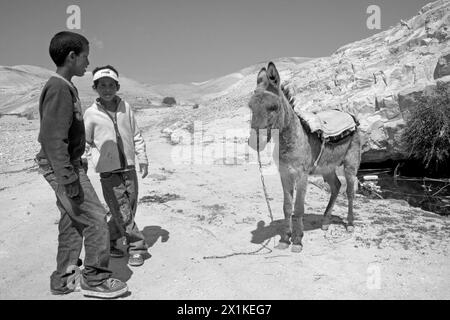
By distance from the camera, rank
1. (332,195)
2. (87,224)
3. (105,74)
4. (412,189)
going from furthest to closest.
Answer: (412,189)
(332,195)
(105,74)
(87,224)

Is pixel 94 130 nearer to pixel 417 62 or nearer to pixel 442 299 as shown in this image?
pixel 442 299

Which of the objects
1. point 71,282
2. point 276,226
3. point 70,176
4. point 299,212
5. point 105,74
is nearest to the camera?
point 70,176

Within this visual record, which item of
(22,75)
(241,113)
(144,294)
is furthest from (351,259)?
(22,75)

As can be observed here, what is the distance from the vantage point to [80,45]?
3.73 m

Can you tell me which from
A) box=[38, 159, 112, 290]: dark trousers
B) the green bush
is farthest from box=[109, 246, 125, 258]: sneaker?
the green bush

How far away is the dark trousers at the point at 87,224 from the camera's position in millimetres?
3773

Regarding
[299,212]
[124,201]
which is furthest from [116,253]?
[299,212]

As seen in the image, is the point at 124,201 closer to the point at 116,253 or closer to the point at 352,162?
the point at 116,253

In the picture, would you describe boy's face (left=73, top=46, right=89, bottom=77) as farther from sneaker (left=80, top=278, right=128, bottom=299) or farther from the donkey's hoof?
the donkey's hoof

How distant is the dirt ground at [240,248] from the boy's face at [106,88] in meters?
2.31

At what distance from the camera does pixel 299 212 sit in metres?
5.49

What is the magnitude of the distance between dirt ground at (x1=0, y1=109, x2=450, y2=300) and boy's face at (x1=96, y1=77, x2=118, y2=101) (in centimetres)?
231

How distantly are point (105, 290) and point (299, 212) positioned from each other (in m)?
3.04

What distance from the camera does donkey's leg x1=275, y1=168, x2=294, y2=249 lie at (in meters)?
5.39
